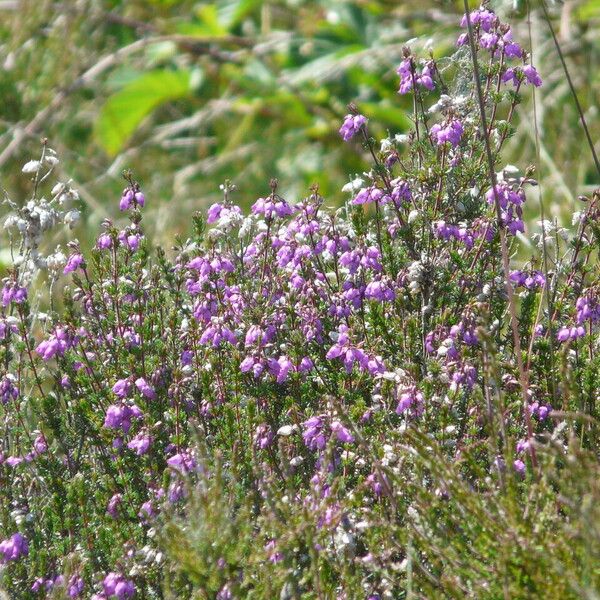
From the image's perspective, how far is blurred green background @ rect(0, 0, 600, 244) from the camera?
7504 millimetres

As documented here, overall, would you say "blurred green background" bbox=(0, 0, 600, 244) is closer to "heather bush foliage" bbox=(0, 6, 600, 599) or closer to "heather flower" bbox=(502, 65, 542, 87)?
"heather flower" bbox=(502, 65, 542, 87)

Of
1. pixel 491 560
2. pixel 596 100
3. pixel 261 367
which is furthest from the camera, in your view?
pixel 596 100

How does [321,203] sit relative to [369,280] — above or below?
above

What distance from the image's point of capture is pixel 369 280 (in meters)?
3.32

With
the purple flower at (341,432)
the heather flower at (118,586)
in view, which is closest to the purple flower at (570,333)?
the purple flower at (341,432)

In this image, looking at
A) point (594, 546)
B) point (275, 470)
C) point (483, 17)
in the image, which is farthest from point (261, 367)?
point (483, 17)

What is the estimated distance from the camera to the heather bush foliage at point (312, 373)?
Result: 2.57 metres

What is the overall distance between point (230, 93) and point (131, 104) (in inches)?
34.0

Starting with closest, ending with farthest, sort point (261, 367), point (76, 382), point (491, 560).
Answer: point (491, 560), point (261, 367), point (76, 382)

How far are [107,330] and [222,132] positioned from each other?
593 cm

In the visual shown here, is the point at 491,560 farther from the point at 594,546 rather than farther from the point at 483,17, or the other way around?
the point at 483,17

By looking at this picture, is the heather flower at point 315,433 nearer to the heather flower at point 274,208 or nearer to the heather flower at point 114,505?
the heather flower at point 114,505

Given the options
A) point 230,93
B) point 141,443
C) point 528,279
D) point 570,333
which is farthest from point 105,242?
point 230,93

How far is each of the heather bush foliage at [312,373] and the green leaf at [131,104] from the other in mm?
5204
